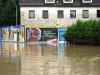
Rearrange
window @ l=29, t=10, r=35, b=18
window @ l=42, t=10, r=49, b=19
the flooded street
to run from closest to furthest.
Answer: the flooded street → window @ l=29, t=10, r=35, b=18 → window @ l=42, t=10, r=49, b=19

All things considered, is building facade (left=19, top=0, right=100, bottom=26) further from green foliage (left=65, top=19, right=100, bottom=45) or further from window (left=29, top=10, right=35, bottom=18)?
green foliage (left=65, top=19, right=100, bottom=45)

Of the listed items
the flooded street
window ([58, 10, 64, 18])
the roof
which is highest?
the roof

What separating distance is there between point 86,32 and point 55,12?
19835 mm

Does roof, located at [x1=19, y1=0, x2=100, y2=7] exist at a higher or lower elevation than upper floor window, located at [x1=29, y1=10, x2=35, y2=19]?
higher

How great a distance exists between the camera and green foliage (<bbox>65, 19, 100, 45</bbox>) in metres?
54.1

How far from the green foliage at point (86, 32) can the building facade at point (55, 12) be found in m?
16.0

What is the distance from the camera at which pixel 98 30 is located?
5381 centimetres

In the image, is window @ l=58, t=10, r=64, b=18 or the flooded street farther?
window @ l=58, t=10, r=64, b=18

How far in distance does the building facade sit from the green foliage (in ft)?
52.5

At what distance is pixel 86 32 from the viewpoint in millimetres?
54938

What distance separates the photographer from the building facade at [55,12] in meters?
73.8

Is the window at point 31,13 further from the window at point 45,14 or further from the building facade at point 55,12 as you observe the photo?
the window at point 45,14

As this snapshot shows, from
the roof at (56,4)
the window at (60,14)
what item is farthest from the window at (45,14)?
the window at (60,14)

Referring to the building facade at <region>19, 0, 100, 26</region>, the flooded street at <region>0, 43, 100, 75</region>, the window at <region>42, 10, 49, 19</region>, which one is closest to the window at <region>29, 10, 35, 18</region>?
the building facade at <region>19, 0, 100, 26</region>
